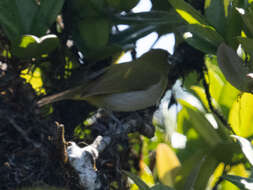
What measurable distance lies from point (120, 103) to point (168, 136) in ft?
0.79

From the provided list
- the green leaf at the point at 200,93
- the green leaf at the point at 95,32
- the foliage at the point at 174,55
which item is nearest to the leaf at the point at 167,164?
the foliage at the point at 174,55

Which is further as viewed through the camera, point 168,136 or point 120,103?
point 168,136

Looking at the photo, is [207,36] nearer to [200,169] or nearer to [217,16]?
[217,16]

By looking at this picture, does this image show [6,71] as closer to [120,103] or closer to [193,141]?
[120,103]

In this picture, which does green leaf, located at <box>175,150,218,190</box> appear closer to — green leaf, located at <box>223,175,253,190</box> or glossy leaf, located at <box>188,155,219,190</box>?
glossy leaf, located at <box>188,155,219,190</box>

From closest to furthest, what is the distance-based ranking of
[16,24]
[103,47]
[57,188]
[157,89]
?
[57,188] → [16,24] → [103,47] → [157,89]

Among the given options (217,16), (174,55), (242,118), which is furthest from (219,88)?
(217,16)

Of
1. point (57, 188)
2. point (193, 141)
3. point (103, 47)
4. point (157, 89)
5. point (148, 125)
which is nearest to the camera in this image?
point (57, 188)

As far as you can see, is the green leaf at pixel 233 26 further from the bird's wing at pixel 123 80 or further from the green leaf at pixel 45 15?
the bird's wing at pixel 123 80

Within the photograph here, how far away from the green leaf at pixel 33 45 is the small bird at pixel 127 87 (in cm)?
18

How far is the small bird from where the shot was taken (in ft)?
3.78

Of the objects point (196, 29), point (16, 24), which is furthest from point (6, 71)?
point (196, 29)

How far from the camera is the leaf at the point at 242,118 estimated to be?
93 centimetres

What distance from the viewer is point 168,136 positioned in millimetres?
1339
